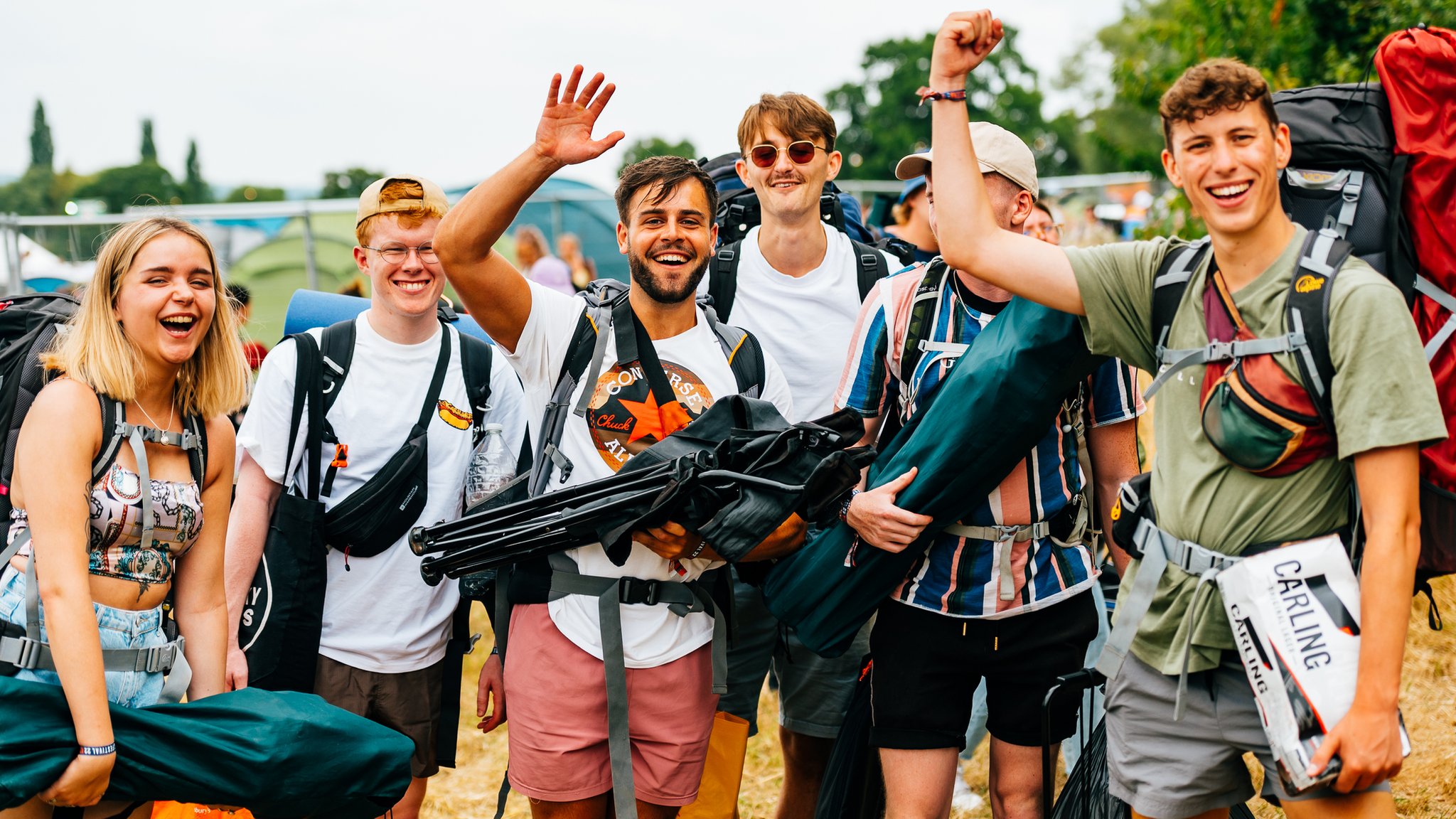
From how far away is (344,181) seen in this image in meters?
28.3

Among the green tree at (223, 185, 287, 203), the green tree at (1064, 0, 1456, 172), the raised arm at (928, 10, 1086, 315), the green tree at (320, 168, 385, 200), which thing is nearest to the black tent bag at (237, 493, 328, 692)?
the raised arm at (928, 10, 1086, 315)

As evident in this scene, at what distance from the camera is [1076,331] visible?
279 cm

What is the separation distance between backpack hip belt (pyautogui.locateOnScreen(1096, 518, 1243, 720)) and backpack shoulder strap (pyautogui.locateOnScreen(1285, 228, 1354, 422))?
1.18 ft

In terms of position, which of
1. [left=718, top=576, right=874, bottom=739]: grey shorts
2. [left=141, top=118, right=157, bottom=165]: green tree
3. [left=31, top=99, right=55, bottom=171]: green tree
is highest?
[left=141, top=118, right=157, bottom=165]: green tree

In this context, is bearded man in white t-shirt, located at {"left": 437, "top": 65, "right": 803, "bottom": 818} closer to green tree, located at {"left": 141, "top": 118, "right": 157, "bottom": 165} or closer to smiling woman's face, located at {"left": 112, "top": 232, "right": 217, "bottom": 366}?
smiling woman's face, located at {"left": 112, "top": 232, "right": 217, "bottom": 366}

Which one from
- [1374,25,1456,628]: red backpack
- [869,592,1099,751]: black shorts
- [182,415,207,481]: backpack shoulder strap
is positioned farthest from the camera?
[869,592,1099,751]: black shorts

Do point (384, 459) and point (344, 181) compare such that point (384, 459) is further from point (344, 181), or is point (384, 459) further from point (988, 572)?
point (344, 181)

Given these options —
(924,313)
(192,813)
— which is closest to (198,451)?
(192,813)

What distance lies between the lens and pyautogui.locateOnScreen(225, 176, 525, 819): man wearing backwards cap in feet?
11.2

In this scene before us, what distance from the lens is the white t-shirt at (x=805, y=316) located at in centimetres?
382

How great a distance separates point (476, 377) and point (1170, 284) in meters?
2.09

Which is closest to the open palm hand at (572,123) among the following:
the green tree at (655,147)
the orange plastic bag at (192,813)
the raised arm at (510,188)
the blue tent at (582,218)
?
the raised arm at (510,188)

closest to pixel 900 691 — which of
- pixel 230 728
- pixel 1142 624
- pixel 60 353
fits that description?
pixel 1142 624

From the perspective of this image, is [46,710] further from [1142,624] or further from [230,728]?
[1142,624]
